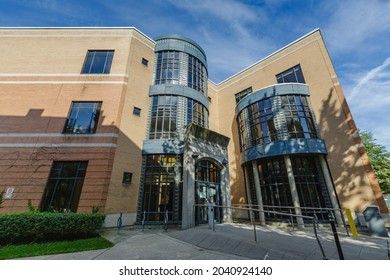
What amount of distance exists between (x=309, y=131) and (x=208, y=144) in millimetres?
8309

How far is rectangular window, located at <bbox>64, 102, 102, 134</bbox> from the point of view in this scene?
12.4 metres

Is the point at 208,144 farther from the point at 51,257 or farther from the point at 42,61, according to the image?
the point at 42,61

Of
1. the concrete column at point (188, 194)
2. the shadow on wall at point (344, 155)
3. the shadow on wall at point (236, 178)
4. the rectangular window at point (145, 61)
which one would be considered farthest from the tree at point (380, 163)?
the rectangular window at point (145, 61)

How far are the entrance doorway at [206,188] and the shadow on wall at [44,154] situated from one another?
4.87 meters

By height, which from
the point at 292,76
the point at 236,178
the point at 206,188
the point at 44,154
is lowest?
the point at 206,188

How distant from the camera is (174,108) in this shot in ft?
47.2

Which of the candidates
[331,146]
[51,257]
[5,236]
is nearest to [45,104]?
[5,236]

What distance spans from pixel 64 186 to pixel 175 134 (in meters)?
8.05

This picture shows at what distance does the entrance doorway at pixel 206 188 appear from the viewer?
10949mm

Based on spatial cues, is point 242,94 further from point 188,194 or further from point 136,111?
point 188,194

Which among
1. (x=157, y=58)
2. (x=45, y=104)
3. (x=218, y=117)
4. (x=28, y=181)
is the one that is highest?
(x=157, y=58)

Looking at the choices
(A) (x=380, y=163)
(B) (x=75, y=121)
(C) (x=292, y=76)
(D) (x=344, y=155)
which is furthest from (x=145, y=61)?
(A) (x=380, y=163)

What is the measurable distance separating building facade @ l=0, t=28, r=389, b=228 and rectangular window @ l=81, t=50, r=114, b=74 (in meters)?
0.12

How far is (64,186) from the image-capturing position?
1089 centimetres
